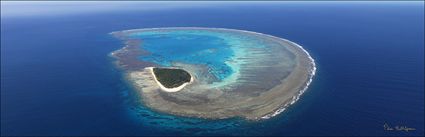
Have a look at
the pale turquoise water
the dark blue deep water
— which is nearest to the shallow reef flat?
the pale turquoise water

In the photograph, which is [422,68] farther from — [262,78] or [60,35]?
[60,35]

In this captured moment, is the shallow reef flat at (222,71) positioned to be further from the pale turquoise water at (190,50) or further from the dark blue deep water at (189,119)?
the dark blue deep water at (189,119)

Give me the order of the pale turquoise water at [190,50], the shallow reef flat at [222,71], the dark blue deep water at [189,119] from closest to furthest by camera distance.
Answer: the dark blue deep water at [189,119], the shallow reef flat at [222,71], the pale turquoise water at [190,50]

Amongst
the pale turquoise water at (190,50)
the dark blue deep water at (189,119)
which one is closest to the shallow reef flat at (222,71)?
the pale turquoise water at (190,50)

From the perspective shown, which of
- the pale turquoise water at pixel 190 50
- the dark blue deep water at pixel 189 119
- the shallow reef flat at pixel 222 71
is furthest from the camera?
the pale turquoise water at pixel 190 50

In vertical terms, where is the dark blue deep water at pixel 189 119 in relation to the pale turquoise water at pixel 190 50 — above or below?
below

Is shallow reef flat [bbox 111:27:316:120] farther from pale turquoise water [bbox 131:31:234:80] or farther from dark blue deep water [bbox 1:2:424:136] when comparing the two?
dark blue deep water [bbox 1:2:424:136]

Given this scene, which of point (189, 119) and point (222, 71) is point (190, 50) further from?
point (189, 119)

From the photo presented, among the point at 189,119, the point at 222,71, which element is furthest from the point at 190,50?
the point at 189,119
